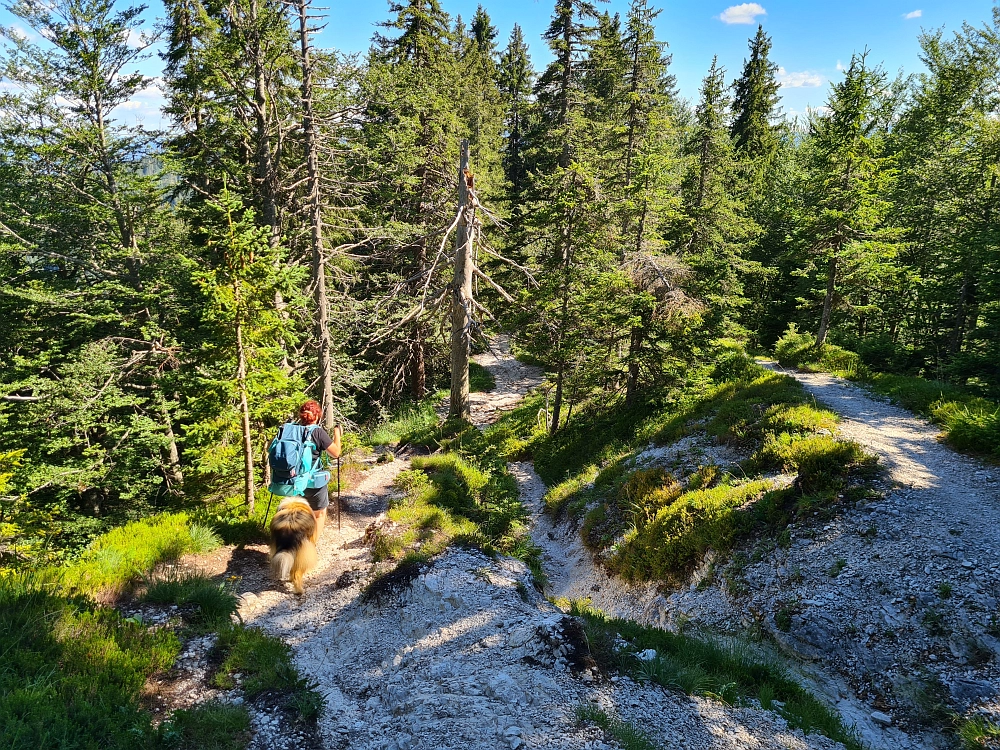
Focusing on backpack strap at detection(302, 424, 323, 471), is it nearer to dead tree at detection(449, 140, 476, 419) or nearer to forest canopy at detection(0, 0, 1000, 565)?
forest canopy at detection(0, 0, 1000, 565)

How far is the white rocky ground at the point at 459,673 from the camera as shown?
4.41 m

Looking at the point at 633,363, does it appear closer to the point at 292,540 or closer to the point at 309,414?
the point at 309,414

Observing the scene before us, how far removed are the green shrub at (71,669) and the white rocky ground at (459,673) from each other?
1.19 m

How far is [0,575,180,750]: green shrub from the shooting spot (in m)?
3.36

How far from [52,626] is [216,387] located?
508 centimetres

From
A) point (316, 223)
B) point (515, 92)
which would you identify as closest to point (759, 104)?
point (515, 92)

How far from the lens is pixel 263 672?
4.94m

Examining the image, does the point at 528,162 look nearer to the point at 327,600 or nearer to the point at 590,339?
the point at 590,339

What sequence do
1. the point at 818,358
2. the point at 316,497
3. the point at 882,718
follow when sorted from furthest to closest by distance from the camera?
Result: the point at 818,358 → the point at 316,497 → the point at 882,718

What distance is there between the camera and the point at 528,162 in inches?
1459

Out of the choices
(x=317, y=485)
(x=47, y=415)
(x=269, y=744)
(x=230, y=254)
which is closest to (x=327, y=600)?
(x=317, y=485)

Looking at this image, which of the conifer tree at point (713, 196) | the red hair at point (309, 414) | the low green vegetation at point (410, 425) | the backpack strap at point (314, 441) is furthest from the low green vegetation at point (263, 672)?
the conifer tree at point (713, 196)

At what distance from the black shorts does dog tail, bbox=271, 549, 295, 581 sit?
0.72m

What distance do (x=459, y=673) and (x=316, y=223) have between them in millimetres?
11620
